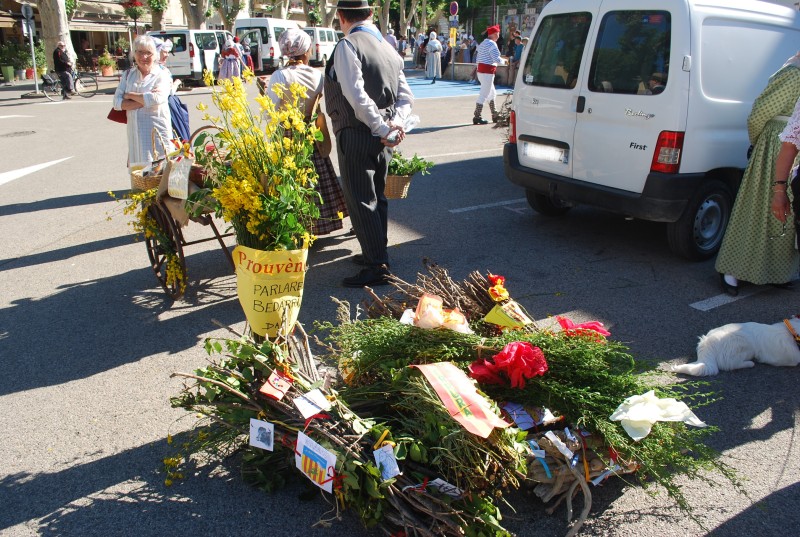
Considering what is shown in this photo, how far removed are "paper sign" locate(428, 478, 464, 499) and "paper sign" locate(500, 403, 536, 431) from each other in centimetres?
46

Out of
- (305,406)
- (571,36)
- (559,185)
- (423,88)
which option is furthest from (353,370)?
(423,88)

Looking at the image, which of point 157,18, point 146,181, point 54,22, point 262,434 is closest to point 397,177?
point 146,181

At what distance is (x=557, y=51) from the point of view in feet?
19.3

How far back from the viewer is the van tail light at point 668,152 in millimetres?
5008

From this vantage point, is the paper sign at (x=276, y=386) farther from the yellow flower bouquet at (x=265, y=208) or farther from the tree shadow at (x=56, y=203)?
the tree shadow at (x=56, y=203)

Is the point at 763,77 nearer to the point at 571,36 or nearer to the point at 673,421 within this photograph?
the point at 571,36

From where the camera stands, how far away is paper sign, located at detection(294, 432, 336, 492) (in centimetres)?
250

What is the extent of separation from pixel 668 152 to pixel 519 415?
10.3ft

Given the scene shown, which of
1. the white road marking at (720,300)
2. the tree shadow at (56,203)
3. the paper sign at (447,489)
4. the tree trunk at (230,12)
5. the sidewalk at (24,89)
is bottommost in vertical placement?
the white road marking at (720,300)

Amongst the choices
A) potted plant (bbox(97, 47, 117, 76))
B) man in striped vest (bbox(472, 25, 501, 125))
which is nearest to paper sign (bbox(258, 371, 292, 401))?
man in striped vest (bbox(472, 25, 501, 125))

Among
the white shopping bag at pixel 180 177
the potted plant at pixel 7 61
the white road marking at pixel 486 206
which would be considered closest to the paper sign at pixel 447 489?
the white shopping bag at pixel 180 177

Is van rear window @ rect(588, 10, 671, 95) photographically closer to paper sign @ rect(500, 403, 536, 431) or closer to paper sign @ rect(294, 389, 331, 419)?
paper sign @ rect(500, 403, 536, 431)

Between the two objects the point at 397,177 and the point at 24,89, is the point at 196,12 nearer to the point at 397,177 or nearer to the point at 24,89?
the point at 24,89

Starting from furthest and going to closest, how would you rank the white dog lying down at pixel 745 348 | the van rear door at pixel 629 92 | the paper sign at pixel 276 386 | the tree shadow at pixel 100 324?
1. the van rear door at pixel 629 92
2. the tree shadow at pixel 100 324
3. the white dog lying down at pixel 745 348
4. the paper sign at pixel 276 386
